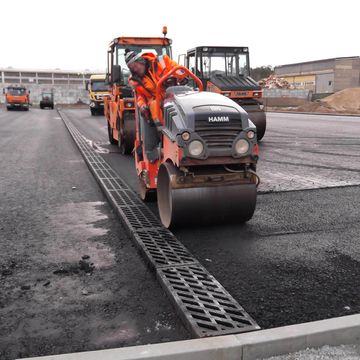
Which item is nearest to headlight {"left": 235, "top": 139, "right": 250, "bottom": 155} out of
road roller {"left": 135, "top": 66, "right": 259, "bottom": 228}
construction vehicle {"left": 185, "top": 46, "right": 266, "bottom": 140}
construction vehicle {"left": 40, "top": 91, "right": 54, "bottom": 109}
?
road roller {"left": 135, "top": 66, "right": 259, "bottom": 228}

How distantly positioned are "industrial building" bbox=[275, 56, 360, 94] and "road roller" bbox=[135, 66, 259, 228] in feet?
231

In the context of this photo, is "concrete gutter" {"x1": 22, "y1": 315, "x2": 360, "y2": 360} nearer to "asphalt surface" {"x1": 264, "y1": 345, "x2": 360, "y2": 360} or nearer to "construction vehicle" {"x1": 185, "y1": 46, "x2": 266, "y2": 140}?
"asphalt surface" {"x1": 264, "y1": 345, "x2": 360, "y2": 360}

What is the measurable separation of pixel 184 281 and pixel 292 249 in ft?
4.71

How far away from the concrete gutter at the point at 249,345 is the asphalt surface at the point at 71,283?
0.85 ft

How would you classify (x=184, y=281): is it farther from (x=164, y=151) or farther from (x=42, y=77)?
(x=42, y=77)

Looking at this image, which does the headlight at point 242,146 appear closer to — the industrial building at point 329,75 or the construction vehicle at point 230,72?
the construction vehicle at point 230,72

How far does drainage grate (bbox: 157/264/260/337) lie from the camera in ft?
9.27

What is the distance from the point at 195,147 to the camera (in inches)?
169

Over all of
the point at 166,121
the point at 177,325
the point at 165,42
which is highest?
the point at 165,42

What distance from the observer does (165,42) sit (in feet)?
37.2

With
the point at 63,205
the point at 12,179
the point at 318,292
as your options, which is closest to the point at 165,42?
the point at 12,179

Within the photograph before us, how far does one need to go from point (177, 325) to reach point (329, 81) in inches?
3056

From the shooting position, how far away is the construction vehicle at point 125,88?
34.3ft

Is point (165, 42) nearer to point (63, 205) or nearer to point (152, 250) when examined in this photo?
point (63, 205)
